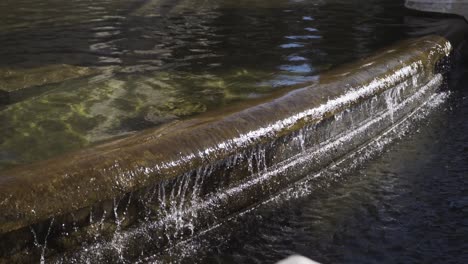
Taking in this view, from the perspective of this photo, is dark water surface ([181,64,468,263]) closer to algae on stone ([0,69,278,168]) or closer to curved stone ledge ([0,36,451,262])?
curved stone ledge ([0,36,451,262])

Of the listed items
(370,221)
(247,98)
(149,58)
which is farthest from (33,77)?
(370,221)

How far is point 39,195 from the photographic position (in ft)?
8.82

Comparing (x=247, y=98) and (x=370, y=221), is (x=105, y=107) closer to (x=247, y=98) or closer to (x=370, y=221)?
(x=247, y=98)

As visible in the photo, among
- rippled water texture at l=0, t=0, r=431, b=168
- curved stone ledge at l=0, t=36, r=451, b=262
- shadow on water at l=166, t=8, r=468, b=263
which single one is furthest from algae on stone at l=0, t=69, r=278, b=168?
shadow on water at l=166, t=8, r=468, b=263

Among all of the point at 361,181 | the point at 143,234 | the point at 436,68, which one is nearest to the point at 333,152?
the point at 361,181

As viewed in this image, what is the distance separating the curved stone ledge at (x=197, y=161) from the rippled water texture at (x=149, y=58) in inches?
24.4

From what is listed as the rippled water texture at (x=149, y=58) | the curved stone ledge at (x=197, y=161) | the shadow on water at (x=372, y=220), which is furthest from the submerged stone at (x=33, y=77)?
the shadow on water at (x=372, y=220)

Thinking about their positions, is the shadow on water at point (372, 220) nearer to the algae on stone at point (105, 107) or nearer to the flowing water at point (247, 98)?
the flowing water at point (247, 98)

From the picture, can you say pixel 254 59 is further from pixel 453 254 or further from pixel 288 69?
pixel 453 254

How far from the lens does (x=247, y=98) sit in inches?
195

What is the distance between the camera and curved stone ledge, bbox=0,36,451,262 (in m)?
2.74

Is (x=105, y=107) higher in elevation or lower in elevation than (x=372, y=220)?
higher

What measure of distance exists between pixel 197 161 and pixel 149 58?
3.35m

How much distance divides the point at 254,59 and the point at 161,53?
3.74ft
